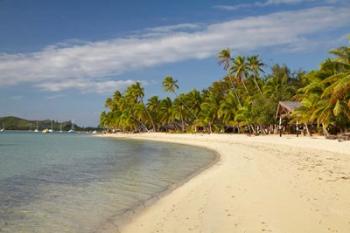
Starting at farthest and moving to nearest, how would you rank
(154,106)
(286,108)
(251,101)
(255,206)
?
(154,106)
(251,101)
(286,108)
(255,206)

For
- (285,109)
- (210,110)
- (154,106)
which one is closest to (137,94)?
(154,106)

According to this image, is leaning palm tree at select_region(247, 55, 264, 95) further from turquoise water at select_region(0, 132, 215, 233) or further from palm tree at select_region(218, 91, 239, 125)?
turquoise water at select_region(0, 132, 215, 233)

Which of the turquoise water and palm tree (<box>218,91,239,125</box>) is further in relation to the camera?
palm tree (<box>218,91,239,125</box>)

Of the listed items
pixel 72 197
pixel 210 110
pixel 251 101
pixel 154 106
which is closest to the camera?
pixel 72 197

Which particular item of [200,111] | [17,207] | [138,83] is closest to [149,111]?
[138,83]

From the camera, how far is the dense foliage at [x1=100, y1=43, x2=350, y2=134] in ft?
103

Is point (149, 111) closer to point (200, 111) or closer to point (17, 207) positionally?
point (200, 111)

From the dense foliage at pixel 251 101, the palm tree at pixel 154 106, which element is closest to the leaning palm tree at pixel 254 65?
the dense foliage at pixel 251 101

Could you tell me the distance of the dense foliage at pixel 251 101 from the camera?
1237 inches

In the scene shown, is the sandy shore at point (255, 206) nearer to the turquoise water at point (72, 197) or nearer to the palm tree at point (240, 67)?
the turquoise water at point (72, 197)

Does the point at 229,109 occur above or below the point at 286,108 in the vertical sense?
above

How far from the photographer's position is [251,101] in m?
56.3

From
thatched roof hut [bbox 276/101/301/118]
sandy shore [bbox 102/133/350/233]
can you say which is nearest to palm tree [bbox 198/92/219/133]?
thatched roof hut [bbox 276/101/301/118]

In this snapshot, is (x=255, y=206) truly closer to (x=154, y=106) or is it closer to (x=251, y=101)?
(x=251, y=101)
